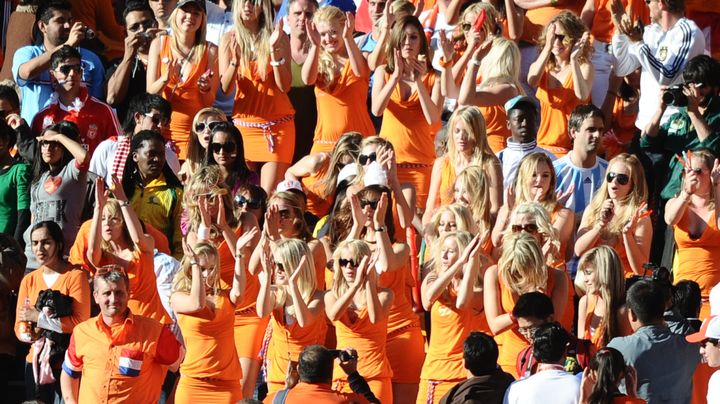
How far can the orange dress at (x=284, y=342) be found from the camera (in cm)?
1134

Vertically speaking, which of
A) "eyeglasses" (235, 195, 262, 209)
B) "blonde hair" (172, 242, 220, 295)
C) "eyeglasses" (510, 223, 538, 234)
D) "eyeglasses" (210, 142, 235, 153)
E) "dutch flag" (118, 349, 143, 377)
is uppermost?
"eyeglasses" (210, 142, 235, 153)

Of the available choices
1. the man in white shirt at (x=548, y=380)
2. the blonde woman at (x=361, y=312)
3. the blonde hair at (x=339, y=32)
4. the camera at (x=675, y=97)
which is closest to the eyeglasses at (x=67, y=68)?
the blonde hair at (x=339, y=32)

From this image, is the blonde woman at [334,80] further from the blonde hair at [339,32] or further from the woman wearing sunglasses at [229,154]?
the woman wearing sunglasses at [229,154]

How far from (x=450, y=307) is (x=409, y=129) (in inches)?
105

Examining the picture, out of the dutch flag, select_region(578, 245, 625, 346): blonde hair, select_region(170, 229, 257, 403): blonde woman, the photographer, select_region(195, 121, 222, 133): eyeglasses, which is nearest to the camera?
the photographer

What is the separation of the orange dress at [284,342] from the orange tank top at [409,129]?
2.36m

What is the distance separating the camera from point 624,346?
970 cm

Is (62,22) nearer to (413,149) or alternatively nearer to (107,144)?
(107,144)

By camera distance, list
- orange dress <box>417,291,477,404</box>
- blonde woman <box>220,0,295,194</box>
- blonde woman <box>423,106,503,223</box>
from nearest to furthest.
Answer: orange dress <box>417,291,477,404</box> → blonde woman <box>423,106,503,223</box> → blonde woman <box>220,0,295,194</box>

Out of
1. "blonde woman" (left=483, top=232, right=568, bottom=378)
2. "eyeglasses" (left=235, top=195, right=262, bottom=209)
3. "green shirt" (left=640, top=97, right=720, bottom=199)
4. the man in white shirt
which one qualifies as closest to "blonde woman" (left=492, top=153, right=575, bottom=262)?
"blonde woman" (left=483, top=232, right=568, bottom=378)

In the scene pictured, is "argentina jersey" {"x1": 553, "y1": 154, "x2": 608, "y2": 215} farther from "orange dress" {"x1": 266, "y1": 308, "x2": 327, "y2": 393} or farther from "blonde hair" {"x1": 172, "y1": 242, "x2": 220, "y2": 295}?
"blonde hair" {"x1": 172, "y1": 242, "x2": 220, "y2": 295}

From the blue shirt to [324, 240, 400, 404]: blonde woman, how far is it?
4061 millimetres

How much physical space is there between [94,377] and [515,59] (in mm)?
4493

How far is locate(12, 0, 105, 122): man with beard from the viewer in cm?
1443
